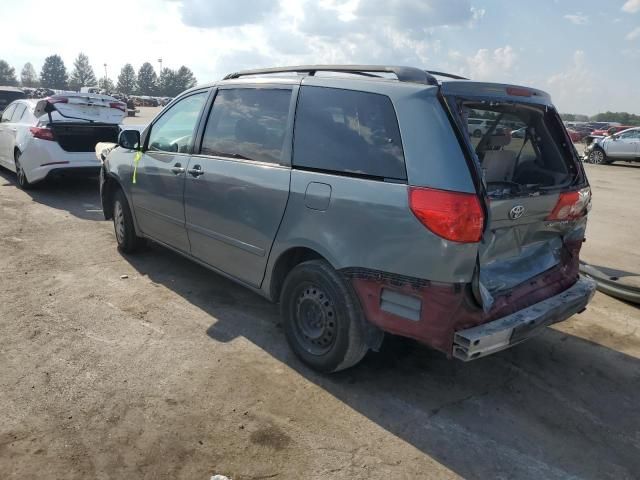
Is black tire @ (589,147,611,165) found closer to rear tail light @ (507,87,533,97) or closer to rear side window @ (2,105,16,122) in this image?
rear tail light @ (507,87,533,97)

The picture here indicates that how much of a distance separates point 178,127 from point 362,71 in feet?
6.69

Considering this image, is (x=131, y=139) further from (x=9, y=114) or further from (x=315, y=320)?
(x=9, y=114)

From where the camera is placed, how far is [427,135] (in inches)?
106

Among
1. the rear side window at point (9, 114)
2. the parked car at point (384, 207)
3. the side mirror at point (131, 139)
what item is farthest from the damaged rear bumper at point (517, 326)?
the rear side window at point (9, 114)

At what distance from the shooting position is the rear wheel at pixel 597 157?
66.7 ft

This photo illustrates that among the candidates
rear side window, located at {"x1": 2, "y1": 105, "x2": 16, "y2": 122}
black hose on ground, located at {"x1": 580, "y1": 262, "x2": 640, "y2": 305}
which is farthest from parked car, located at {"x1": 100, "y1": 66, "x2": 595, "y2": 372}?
rear side window, located at {"x1": 2, "y1": 105, "x2": 16, "y2": 122}

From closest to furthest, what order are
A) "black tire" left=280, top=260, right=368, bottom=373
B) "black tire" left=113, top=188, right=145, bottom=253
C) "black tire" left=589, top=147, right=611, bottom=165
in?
"black tire" left=280, top=260, right=368, bottom=373, "black tire" left=113, top=188, right=145, bottom=253, "black tire" left=589, top=147, right=611, bottom=165

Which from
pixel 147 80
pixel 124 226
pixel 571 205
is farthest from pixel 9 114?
pixel 147 80

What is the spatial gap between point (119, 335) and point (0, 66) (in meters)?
157

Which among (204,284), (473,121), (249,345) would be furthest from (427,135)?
(204,284)

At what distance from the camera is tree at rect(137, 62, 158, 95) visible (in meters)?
132

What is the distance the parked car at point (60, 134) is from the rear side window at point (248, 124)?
5.43 m

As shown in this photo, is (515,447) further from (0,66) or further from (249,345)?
(0,66)

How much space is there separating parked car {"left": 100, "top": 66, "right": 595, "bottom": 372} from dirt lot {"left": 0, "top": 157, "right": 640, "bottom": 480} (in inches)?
16.4
